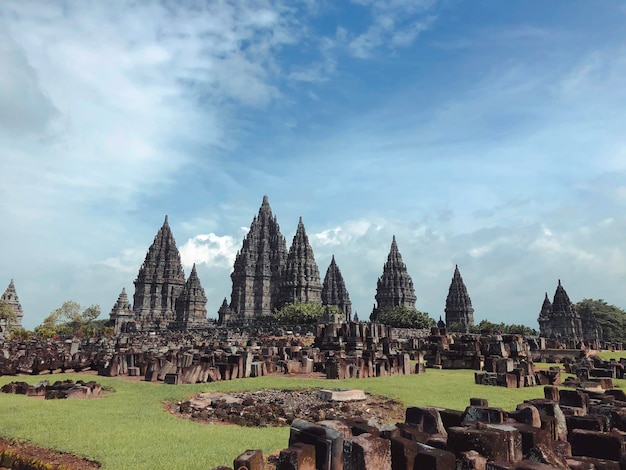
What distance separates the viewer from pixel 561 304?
6106 cm

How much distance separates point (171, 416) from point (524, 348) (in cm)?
2423

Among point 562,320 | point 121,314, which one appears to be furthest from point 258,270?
point 562,320

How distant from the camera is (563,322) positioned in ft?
196

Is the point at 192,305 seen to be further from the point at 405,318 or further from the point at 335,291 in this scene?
the point at 405,318

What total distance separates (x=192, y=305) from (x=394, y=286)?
34.5 metres

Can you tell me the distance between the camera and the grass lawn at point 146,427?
695cm

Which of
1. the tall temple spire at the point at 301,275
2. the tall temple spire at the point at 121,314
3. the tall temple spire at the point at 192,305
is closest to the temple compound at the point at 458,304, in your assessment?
the tall temple spire at the point at 301,275

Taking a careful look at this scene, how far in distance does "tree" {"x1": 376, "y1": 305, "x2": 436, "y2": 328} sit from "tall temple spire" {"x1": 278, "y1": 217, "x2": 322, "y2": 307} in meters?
12.2

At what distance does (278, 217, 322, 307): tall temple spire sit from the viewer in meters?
74.2

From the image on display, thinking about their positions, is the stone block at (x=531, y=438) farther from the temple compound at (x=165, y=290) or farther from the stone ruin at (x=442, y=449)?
→ the temple compound at (x=165, y=290)

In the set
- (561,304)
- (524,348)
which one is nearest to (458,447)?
(524,348)

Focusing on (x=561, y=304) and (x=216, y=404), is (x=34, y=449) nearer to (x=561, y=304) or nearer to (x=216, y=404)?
(x=216, y=404)

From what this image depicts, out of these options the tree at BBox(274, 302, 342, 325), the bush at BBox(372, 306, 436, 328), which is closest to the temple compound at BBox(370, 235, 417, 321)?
→ the bush at BBox(372, 306, 436, 328)

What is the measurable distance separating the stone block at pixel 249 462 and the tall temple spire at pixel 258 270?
7835cm
